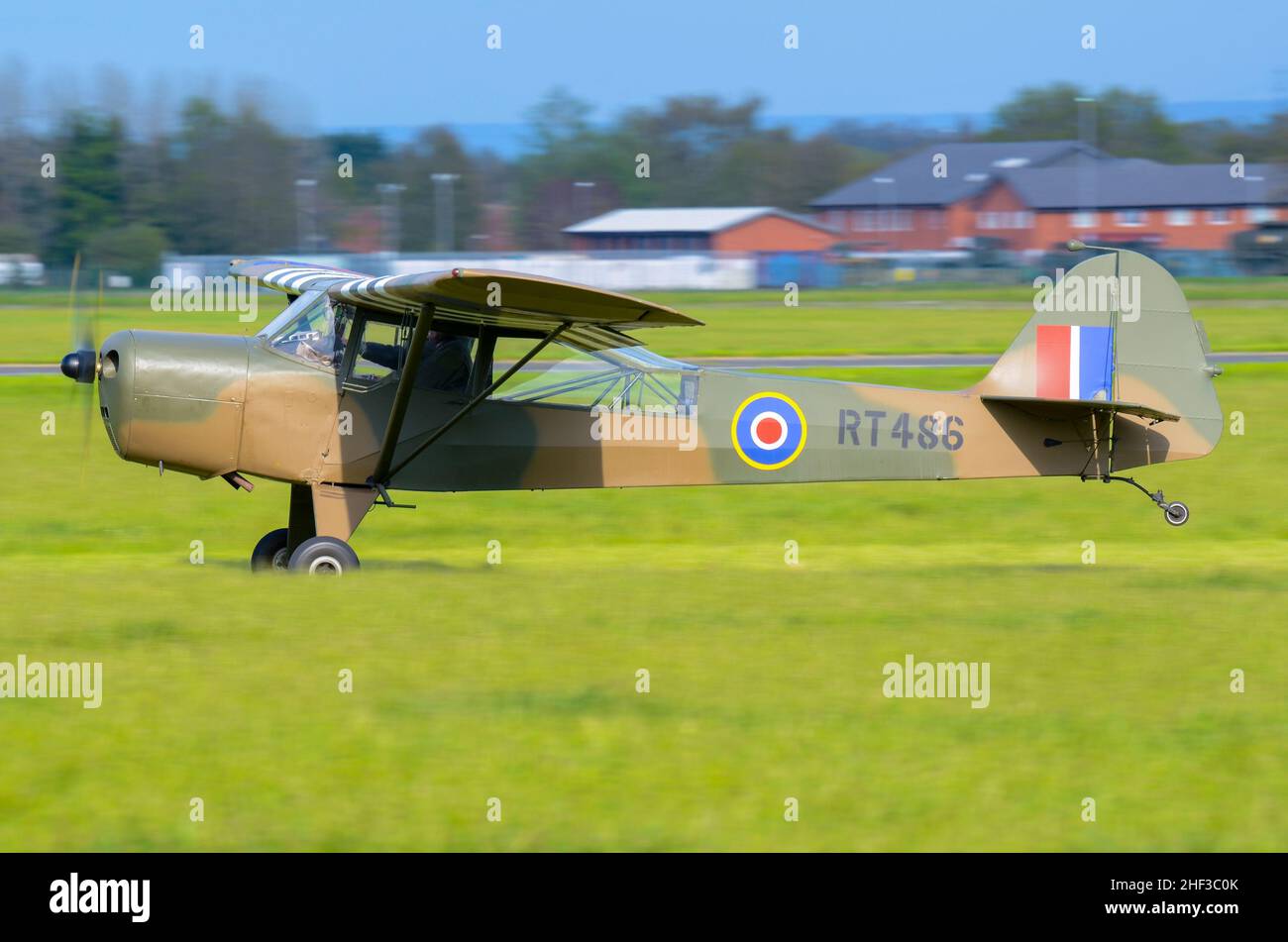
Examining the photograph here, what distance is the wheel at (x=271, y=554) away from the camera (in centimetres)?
1147

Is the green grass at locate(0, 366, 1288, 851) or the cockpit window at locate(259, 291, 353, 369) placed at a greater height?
the cockpit window at locate(259, 291, 353, 369)

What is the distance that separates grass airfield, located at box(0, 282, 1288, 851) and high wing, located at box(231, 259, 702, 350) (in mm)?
1770

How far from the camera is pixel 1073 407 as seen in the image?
1187 cm

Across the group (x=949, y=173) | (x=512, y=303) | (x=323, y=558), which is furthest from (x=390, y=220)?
A: (x=512, y=303)

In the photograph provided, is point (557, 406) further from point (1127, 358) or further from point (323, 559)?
point (1127, 358)

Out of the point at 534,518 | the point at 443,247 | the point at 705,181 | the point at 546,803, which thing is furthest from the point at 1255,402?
the point at 705,181

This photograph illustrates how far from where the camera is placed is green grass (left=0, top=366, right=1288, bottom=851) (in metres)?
5.45

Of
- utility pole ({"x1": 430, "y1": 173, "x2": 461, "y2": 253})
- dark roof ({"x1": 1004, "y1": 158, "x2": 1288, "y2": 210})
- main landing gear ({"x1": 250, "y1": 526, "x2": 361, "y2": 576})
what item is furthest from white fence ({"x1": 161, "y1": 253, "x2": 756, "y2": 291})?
main landing gear ({"x1": 250, "y1": 526, "x2": 361, "y2": 576})

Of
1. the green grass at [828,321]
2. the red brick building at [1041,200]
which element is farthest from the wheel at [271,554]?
the red brick building at [1041,200]

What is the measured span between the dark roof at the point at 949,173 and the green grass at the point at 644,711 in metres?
82.5

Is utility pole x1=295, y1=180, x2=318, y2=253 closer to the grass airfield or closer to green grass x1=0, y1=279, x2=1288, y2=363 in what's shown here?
green grass x1=0, y1=279, x2=1288, y2=363

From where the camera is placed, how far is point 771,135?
9650 cm

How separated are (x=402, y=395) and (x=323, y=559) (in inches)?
50.2
